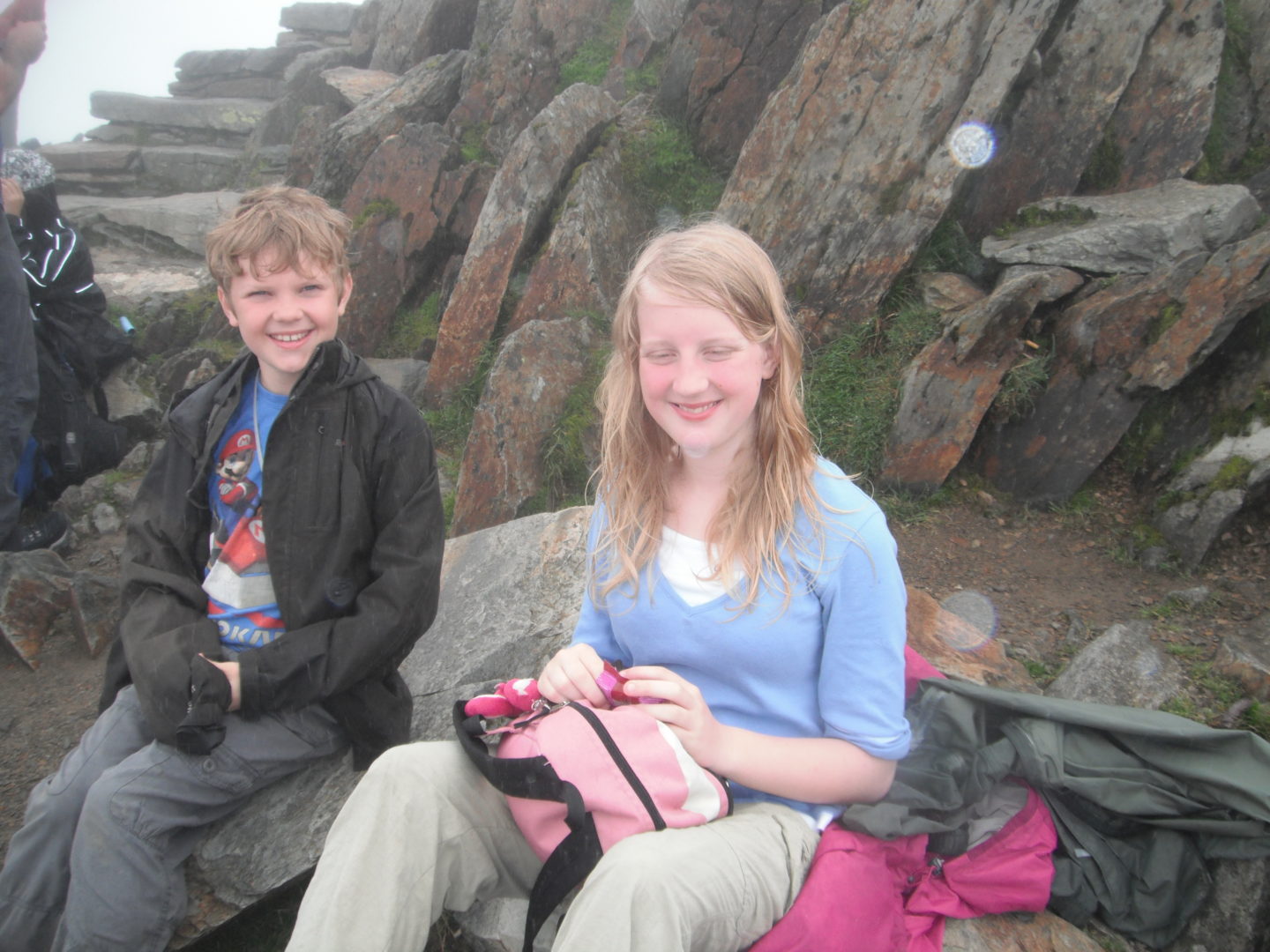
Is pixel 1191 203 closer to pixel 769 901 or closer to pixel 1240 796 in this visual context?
pixel 1240 796

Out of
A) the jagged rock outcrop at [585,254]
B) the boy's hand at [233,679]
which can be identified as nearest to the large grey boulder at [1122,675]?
the boy's hand at [233,679]

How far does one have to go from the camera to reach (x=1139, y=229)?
5668 millimetres

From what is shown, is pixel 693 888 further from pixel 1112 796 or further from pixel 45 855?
pixel 45 855

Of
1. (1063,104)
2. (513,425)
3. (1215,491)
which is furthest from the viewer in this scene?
(1063,104)

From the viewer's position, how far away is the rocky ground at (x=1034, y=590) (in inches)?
171

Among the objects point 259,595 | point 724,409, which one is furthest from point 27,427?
point 724,409

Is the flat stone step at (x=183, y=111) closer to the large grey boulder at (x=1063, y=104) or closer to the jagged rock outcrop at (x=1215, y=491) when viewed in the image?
the large grey boulder at (x=1063, y=104)

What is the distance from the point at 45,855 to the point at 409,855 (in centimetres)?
140

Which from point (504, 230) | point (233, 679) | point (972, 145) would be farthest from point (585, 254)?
point (233, 679)

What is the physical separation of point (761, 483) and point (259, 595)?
180cm

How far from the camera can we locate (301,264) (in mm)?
2848

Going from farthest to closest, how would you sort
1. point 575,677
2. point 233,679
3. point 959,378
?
point 959,378 < point 233,679 < point 575,677

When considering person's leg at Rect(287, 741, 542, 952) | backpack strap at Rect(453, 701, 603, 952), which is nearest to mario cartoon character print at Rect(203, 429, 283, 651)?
person's leg at Rect(287, 741, 542, 952)

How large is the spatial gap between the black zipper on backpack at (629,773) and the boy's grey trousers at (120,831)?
1.39 m
